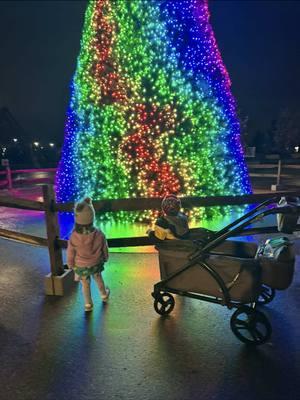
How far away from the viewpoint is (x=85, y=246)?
3.66 m

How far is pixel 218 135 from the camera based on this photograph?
23.7 feet

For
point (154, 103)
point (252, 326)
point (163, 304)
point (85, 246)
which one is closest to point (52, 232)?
point (85, 246)

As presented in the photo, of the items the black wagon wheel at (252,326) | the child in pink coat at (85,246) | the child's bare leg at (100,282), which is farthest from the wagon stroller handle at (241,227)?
the child's bare leg at (100,282)

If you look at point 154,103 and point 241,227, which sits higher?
point 154,103

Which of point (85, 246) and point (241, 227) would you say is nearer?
point (241, 227)

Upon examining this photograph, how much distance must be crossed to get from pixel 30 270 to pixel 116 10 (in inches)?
213

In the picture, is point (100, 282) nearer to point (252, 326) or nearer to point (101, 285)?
point (101, 285)

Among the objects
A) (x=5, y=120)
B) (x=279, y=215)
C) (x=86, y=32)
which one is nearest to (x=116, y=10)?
(x=86, y=32)

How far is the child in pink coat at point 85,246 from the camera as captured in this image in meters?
3.63

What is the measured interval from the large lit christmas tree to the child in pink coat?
3.55 meters

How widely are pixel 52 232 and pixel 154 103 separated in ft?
12.6

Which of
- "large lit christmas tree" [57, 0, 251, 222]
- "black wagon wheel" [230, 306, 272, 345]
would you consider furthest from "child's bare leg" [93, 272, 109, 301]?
"large lit christmas tree" [57, 0, 251, 222]

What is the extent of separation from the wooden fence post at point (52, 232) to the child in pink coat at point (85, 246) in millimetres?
642

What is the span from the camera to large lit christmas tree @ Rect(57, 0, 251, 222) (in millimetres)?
6859
